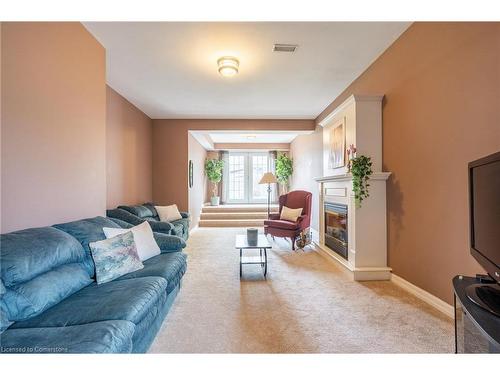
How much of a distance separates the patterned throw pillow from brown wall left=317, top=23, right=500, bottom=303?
2.72 m

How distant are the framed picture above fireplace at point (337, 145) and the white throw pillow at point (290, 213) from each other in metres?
1.24

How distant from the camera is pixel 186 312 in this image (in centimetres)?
229

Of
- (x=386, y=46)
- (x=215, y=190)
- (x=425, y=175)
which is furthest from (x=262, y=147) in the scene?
(x=425, y=175)

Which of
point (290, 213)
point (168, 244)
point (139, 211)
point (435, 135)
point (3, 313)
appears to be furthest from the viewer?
point (290, 213)

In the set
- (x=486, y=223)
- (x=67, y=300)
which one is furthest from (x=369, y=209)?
(x=67, y=300)

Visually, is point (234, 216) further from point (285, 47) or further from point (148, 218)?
point (285, 47)

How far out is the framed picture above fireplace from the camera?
3586 mm

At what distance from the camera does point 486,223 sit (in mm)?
1329

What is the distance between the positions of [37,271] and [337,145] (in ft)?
12.1

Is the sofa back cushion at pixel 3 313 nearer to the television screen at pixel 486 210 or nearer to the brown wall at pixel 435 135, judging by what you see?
the television screen at pixel 486 210

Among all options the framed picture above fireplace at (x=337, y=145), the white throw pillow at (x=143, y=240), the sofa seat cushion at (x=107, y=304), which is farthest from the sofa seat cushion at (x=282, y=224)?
the sofa seat cushion at (x=107, y=304)

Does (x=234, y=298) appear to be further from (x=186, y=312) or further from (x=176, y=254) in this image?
(x=176, y=254)

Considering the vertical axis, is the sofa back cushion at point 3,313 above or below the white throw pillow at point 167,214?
below

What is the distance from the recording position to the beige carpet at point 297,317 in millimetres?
1797
